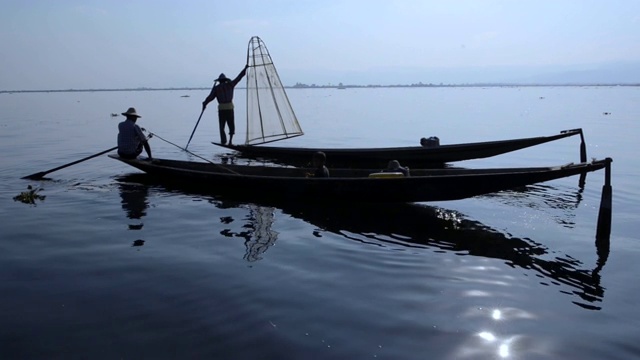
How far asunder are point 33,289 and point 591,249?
8.72 metres

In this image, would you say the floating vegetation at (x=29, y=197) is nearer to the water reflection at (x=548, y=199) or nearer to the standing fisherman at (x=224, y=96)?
the standing fisherman at (x=224, y=96)

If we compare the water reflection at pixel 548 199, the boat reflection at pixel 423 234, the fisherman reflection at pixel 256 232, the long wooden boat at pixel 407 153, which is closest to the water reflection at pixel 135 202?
the boat reflection at pixel 423 234

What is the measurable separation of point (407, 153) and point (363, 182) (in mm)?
6868

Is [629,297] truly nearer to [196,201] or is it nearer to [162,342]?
[162,342]

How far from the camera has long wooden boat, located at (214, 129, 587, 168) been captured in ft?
51.9

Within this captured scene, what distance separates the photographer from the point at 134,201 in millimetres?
12109

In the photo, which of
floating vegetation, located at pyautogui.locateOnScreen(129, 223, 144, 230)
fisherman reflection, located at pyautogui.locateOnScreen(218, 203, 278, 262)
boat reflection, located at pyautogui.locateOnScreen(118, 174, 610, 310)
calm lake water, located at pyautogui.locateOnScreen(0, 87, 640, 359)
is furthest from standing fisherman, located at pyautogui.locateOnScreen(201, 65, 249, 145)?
floating vegetation, located at pyautogui.locateOnScreen(129, 223, 144, 230)

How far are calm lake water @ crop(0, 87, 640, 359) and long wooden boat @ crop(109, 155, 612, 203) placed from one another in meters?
0.43

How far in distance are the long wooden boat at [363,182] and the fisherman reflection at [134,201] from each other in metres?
0.68

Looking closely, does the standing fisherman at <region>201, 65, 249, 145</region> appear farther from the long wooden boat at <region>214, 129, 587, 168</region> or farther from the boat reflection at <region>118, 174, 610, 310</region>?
the boat reflection at <region>118, 174, 610, 310</region>

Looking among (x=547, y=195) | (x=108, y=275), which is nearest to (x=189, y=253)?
(x=108, y=275)

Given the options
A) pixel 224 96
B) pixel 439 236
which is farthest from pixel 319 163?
pixel 224 96

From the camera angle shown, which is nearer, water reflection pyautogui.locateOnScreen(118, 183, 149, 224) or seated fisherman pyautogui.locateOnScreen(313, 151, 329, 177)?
water reflection pyautogui.locateOnScreen(118, 183, 149, 224)

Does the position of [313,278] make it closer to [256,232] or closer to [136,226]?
[256,232]
